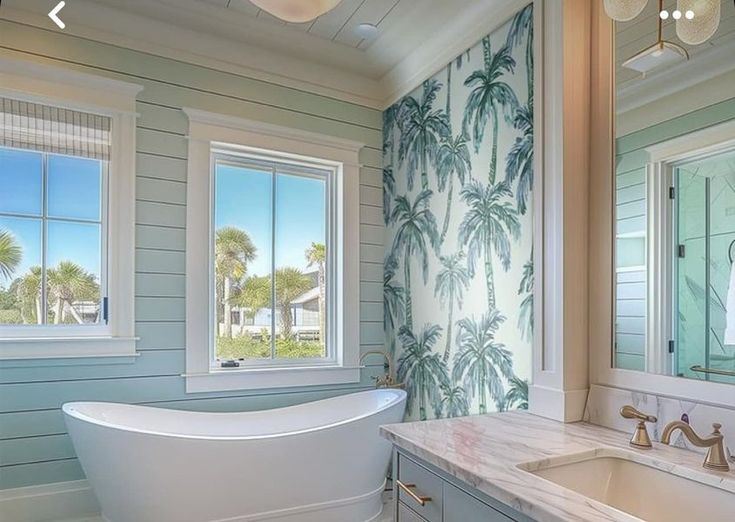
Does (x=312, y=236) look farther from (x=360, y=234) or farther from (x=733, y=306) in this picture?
(x=733, y=306)

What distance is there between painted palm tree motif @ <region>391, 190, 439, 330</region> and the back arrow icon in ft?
6.89

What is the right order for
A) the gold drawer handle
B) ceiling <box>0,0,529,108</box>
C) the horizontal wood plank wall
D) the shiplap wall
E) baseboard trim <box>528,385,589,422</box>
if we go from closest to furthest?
the gold drawer handle < the shiplap wall < baseboard trim <box>528,385,589,422</box> < the horizontal wood plank wall < ceiling <box>0,0,529,108</box>

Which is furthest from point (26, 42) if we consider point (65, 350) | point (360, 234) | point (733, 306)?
point (733, 306)

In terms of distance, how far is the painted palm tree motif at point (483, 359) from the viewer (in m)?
2.36

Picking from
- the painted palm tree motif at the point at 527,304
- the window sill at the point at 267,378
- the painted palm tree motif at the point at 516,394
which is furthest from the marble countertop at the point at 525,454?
the window sill at the point at 267,378

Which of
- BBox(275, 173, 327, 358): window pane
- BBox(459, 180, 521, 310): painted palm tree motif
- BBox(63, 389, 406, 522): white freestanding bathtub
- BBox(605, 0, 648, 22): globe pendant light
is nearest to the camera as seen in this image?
BBox(605, 0, 648, 22): globe pendant light

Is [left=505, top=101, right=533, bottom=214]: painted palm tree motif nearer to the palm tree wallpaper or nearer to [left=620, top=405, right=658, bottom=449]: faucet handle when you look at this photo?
the palm tree wallpaper

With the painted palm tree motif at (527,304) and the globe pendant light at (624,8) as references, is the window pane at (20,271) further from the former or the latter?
the globe pendant light at (624,8)

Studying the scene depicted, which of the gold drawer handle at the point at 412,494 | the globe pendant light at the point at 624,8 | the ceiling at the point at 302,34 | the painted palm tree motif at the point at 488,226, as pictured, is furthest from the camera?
the ceiling at the point at 302,34

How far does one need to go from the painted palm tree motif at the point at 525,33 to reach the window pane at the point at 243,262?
1710mm

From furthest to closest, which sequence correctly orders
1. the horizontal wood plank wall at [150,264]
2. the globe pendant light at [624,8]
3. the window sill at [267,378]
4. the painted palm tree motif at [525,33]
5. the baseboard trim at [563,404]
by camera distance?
the window sill at [267,378] → the horizontal wood plank wall at [150,264] → the painted palm tree motif at [525,33] → the baseboard trim at [563,404] → the globe pendant light at [624,8]

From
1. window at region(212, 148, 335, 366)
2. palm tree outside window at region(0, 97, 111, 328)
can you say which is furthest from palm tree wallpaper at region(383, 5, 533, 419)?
palm tree outside window at region(0, 97, 111, 328)

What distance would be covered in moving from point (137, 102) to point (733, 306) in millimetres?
2876

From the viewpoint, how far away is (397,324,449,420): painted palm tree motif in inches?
113
